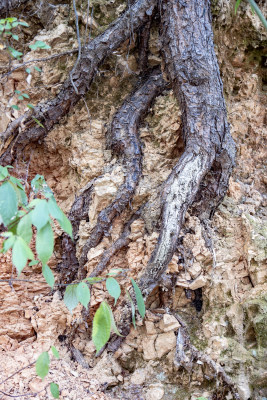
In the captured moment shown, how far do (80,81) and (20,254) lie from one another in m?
1.80

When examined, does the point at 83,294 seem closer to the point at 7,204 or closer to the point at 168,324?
the point at 7,204

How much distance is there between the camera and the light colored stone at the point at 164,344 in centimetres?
183

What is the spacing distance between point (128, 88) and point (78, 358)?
1879mm

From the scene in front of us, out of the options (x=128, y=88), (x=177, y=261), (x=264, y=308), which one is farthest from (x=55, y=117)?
(x=264, y=308)

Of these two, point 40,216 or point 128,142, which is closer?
point 40,216

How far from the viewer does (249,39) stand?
2.84m

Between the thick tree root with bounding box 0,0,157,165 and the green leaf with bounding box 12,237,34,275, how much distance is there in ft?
5.41

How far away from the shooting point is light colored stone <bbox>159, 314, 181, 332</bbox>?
1.86 meters

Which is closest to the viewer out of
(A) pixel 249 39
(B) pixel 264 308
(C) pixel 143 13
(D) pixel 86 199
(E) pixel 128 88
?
(B) pixel 264 308

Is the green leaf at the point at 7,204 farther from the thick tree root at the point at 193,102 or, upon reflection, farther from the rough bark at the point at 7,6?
the rough bark at the point at 7,6

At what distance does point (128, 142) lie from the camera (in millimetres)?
2354

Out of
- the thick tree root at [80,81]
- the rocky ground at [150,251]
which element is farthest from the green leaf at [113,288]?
the thick tree root at [80,81]

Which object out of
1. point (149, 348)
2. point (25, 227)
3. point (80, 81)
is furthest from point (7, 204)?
point (80, 81)

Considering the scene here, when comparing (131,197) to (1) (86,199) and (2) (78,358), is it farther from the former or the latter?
(2) (78,358)
